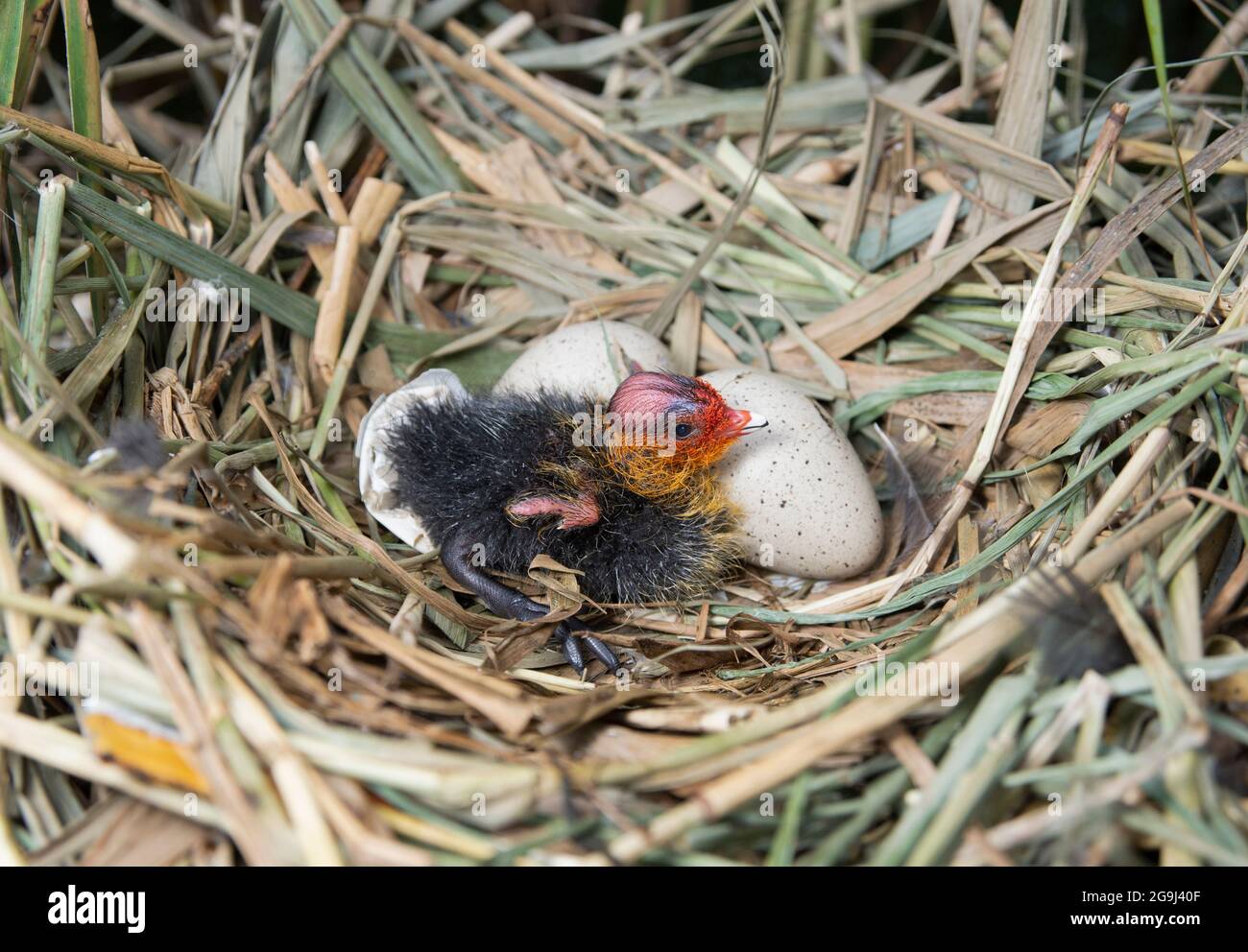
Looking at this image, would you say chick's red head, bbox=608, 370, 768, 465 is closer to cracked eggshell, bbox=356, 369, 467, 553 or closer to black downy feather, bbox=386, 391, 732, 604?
black downy feather, bbox=386, 391, 732, 604

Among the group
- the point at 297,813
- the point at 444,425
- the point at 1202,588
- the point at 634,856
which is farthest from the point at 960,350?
the point at 297,813

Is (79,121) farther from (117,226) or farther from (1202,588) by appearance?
(1202,588)
